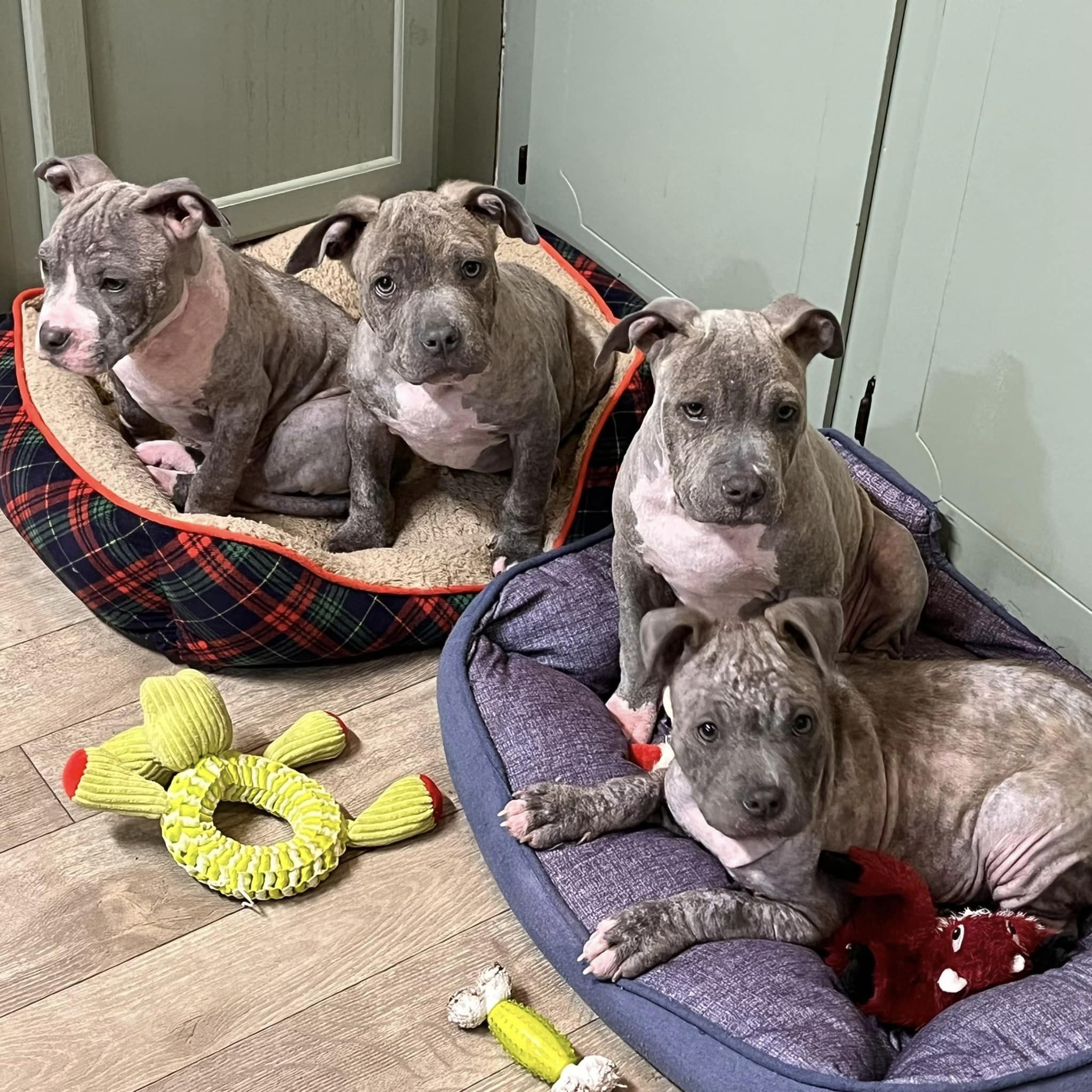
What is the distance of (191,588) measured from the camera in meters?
3.62

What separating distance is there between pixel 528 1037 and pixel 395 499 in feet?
6.36

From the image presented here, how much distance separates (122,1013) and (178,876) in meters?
0.38

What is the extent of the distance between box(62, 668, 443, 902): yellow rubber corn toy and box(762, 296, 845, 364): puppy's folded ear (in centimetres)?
137

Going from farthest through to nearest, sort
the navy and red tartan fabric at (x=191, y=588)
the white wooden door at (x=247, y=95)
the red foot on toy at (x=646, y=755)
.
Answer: the white wooden door at (x=247, y=95)
the navy and red tartan fabric at (x=191, y=588)
the red foot on toy at (x=646, y=755)

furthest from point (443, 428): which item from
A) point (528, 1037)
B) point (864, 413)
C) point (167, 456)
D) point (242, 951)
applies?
point (528, 1037)

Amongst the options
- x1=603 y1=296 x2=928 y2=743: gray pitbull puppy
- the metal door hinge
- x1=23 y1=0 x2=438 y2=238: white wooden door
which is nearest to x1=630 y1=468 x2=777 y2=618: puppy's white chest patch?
x1=603 y1=296 x2=928 y2=743: gray pitbull puppy

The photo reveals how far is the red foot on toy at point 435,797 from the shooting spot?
3.44m

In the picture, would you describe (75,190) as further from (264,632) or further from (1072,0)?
(1072,0)

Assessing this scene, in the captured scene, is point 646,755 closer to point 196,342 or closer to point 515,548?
point 515,548

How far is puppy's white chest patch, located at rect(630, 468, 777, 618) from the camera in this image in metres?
3.18

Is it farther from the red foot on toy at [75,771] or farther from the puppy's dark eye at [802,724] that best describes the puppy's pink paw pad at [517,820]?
the red foot on toy at [75,771]

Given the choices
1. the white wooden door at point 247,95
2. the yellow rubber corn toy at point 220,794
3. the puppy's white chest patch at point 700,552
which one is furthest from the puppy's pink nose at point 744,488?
the white wooden door at point 247,95

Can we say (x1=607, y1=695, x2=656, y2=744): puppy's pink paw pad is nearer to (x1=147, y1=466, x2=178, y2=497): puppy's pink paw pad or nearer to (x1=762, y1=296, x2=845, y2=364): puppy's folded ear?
(x1=762, y1=296, x2=845, y2=364): puppy's folded ear

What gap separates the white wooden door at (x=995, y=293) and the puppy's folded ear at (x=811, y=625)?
107cm
